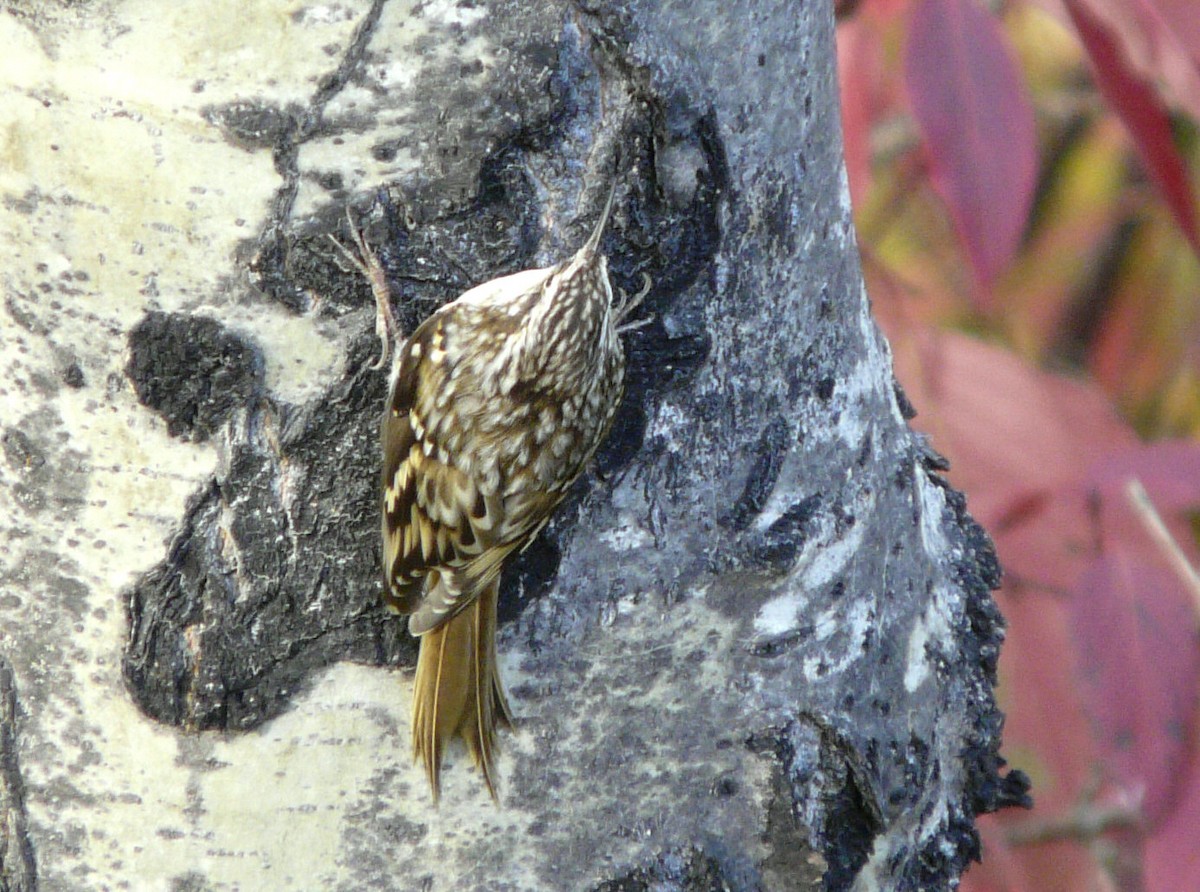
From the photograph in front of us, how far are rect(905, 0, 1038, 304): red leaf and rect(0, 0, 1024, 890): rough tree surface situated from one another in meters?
0.22

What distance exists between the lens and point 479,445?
1505 millimetres

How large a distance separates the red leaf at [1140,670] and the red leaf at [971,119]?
45 cm

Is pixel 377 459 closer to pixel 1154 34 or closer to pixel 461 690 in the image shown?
pixel 461 690

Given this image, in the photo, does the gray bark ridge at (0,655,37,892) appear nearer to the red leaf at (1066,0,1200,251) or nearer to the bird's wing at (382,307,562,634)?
the bird's wing at (382,307,562,634)

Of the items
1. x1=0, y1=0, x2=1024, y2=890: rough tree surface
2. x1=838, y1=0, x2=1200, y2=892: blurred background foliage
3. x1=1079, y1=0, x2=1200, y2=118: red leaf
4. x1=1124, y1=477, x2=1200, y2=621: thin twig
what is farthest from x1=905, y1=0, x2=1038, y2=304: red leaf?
x1=1124, y1=477, x2=1200, y2=621: thin twig

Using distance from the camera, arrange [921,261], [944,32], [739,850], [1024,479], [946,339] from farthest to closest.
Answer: [921,261] → [946,339] → [1024,479] → [944,32] → [739,850]

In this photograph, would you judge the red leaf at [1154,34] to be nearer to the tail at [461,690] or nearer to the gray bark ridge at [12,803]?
the tail at [461,690]

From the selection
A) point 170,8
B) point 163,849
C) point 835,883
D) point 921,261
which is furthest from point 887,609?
point 921,261

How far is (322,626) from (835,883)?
556mm

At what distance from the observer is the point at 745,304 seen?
1257 millimetres

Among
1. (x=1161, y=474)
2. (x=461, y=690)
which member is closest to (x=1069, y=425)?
(x=1161, y=474)

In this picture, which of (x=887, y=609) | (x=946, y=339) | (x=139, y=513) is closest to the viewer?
(x=139, y=513)

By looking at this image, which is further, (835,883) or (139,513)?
(835,883)

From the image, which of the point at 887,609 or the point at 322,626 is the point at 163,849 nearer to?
the point at 322,626
